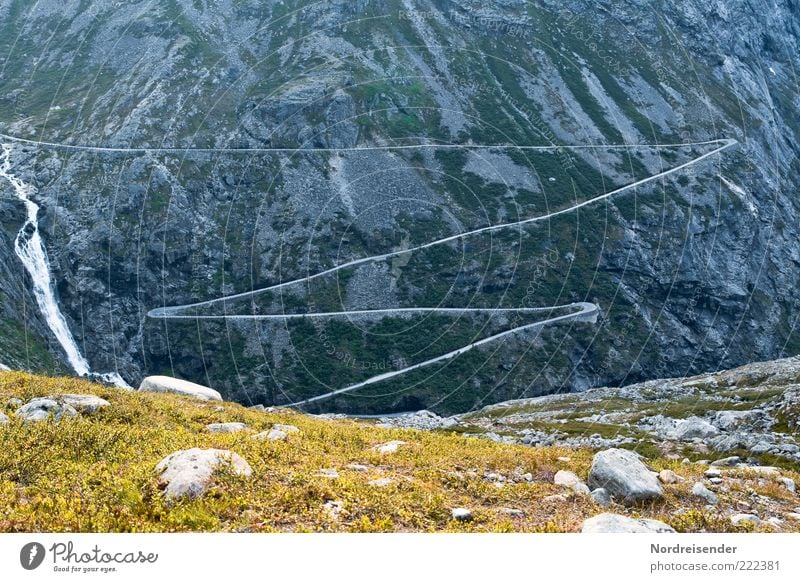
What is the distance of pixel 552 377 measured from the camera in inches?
5246

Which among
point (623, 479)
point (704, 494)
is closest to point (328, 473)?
point (623, 479)

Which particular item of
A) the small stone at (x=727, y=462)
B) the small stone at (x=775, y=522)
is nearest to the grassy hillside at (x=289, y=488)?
the small stone at (x=775, y=522)

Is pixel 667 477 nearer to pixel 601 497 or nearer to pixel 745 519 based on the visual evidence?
pixel 745 519

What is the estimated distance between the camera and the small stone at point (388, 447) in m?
19.8

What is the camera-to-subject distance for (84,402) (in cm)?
2067

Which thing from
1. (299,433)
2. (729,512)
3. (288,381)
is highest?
(299,433)

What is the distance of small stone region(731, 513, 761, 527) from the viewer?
530 inches

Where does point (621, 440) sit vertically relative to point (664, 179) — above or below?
above

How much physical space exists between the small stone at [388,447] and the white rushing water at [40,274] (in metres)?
108

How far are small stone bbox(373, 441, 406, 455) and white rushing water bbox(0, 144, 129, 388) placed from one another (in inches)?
4266

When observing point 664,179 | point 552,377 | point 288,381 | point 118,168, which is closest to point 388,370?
point 288,381

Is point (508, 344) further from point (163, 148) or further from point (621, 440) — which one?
point (163, 148)

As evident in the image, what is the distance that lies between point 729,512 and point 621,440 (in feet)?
120

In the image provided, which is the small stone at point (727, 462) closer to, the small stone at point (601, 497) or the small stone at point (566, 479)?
the small stone at point (566, 479)
